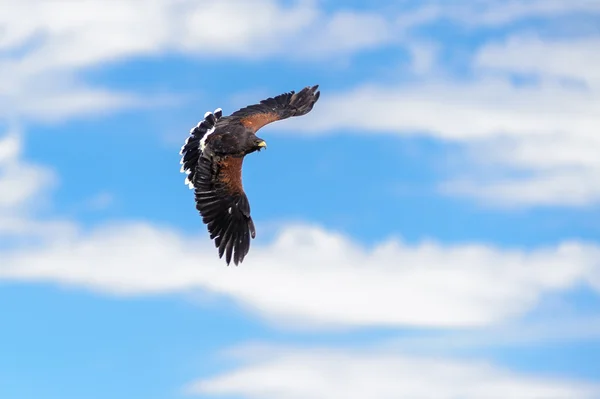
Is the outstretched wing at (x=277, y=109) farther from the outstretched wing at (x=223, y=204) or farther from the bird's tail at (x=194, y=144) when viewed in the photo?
the outstretched wing at (x=223, y=204)

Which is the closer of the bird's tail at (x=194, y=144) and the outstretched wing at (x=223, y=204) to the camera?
the outstretched wing at (x=223, y=204)

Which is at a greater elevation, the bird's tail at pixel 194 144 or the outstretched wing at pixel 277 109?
the outstretched wing at pixel 277 109

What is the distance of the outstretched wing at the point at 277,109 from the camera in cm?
2774

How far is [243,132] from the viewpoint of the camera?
85.9ft

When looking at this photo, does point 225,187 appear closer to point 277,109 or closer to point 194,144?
point 194,144

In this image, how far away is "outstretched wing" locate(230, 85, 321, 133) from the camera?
27.7 metres

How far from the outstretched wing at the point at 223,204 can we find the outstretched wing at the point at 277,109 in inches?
61.6

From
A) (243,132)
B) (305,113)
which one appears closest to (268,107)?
(305,113)

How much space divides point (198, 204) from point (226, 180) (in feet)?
3.19

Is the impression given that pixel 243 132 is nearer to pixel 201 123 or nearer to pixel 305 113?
pixel 201 123

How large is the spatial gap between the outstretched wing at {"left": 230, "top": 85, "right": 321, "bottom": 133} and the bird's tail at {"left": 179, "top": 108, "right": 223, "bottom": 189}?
59 cm

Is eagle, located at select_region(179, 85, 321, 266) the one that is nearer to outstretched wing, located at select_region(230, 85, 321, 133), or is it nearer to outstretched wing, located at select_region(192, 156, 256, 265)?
outstretched wing, located at select_region(192, 156, 256, 265)

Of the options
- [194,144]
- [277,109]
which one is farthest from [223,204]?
[277,109]

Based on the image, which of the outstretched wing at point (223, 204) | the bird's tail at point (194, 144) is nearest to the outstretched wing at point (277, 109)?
the bird's tail at point (194, 144)
